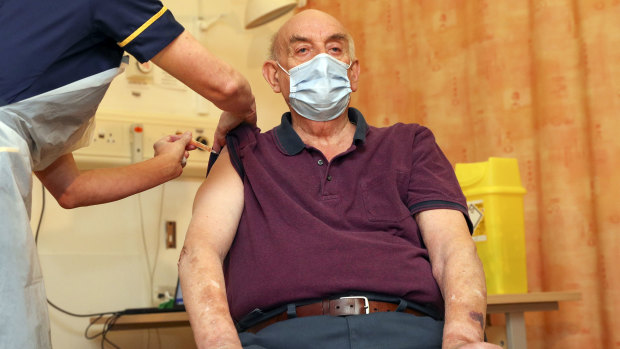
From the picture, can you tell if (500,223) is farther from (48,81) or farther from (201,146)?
(48,81)

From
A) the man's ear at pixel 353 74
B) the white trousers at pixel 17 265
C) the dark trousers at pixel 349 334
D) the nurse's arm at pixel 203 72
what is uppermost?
the man's ear at pixel 353 74

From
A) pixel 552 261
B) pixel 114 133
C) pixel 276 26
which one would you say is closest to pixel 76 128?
pixel 114 133

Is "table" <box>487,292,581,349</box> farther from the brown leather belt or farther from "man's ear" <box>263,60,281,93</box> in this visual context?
"man's ear" <box>263,60,281,93</box>

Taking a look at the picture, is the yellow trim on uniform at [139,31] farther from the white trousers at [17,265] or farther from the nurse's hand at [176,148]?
the nurse's hand at [176,148]

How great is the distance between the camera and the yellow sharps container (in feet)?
6.96

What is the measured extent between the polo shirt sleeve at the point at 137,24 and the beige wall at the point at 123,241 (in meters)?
1.41

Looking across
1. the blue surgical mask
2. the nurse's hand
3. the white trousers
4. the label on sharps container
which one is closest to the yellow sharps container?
the label on sharps container

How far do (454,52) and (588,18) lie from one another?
58 centimetres

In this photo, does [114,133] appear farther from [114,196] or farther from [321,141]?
[321,141]

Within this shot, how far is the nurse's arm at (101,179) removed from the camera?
165 cm

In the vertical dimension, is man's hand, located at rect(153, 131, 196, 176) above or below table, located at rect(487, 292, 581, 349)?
above

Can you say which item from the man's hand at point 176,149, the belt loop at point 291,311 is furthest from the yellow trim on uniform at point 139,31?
the belt loop at point 291,311

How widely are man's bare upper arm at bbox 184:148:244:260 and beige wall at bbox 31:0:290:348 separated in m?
1.11

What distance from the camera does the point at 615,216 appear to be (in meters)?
2.09
